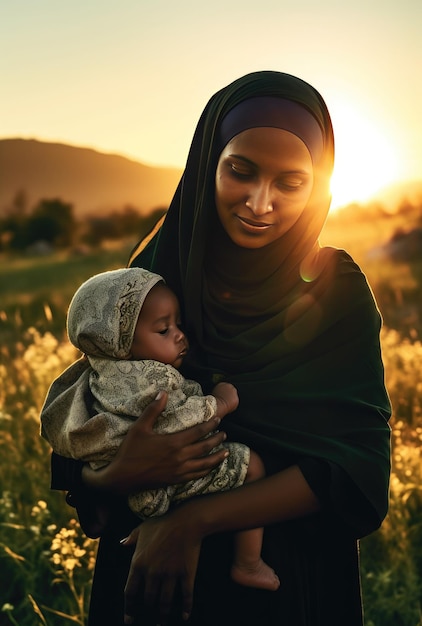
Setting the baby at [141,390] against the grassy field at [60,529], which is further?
the grassy field at [60,529]

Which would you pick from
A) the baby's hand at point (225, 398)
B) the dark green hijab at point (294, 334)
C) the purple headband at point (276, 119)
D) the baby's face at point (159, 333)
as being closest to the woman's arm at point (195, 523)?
the dark green hijab at point (294, 334)

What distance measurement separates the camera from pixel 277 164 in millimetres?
2139

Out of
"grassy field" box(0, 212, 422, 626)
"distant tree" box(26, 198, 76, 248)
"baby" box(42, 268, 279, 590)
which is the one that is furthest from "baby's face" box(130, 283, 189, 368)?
"distant tree" box(26, 198, 76, 248)

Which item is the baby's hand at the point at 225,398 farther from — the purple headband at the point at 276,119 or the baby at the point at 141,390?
the purple headband at the point at 276,119

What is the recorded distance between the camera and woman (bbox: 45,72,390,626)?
2098mm

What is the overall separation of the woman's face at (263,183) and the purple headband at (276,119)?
0.09ft

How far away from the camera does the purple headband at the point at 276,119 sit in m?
2.18

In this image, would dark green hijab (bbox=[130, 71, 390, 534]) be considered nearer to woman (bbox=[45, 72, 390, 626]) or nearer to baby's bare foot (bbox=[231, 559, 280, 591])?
woman (bbox=[45, 72, 390, 626])

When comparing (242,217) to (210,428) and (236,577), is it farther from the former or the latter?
(236,577)

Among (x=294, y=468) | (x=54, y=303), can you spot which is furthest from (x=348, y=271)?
(x=54, y=303)

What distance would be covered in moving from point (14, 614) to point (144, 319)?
7.64 ft

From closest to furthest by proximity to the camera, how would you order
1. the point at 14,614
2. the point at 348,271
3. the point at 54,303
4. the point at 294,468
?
1. the point at 294,468
2. the point at 348,271
3. the point at 14,614
4. the point at 54,303

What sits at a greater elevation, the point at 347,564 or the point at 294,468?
the point at 294,468

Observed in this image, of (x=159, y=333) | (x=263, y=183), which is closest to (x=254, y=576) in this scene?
(x=159, y=333)
